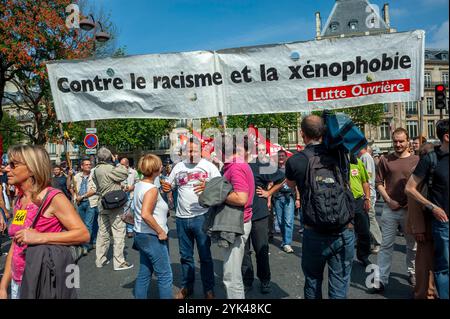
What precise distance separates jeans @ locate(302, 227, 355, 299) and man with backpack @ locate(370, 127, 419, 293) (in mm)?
1603

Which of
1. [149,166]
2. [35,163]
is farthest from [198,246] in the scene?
[35,163]

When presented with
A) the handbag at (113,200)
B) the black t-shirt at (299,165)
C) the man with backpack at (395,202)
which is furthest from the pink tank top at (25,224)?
the man with backpack at (395,202)

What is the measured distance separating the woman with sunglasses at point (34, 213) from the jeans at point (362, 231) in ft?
13.7

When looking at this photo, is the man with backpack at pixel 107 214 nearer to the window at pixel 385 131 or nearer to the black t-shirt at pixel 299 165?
the black t-shirt at pixel 299 165

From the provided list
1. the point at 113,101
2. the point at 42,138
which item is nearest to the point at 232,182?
the point at 113,101

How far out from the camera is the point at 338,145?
2.97 meters

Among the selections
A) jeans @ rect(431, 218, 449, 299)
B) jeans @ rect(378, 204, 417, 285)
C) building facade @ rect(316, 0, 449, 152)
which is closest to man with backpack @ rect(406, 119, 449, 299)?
jeans @ rect(431, 218, 449, 299)

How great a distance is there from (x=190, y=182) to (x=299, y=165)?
5.08 ft

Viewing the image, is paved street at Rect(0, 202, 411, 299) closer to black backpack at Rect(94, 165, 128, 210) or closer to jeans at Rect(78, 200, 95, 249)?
jeans at Rect(78, 200, 95, 249)

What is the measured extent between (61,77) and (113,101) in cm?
69

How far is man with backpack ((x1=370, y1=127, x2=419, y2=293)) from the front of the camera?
442 cm

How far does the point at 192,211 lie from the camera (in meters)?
4.19

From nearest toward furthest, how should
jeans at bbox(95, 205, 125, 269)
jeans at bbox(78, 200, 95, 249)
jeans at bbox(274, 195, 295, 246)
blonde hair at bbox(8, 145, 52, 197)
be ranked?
blonde hair at bbox(8, 145, 52, 197)
jeans at bbox(95, 205, 125, 269)
jeans at bbox(274, 195, 295, 246)
jeans at bbox(78, 200, 95, 249)


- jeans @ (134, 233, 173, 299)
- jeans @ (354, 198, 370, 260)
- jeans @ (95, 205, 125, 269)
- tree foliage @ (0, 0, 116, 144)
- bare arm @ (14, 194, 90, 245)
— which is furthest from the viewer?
tree foliage @ (0, 0, 116, 144)
